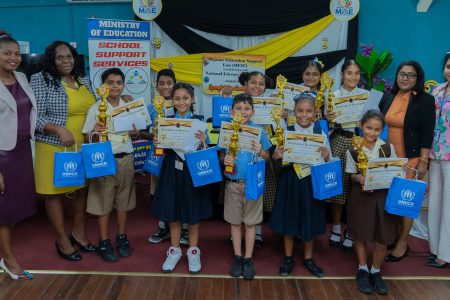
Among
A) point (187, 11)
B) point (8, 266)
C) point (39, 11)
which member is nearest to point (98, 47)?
point (187, 11)

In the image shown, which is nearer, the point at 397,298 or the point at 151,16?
the point at 397,298

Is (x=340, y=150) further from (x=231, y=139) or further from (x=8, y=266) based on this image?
(x=8, y=266)

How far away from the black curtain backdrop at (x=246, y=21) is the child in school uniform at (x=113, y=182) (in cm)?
324

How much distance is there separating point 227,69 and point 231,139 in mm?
3704

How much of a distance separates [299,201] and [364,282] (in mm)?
677

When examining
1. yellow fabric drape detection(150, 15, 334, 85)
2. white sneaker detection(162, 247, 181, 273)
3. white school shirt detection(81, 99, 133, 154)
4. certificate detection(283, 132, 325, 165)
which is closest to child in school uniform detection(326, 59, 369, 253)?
certificate detection(283, 132, 325, 165)

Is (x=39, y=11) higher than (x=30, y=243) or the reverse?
higher

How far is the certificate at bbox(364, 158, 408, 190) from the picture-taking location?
234 centimetres

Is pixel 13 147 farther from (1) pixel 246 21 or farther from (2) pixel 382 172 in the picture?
(1) pixel 246 21

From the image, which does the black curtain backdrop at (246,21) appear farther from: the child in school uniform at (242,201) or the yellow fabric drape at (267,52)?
the child in school uniform at (242,201)

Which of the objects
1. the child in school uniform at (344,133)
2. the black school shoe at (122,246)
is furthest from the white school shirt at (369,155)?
the black school shoe at (122,246)

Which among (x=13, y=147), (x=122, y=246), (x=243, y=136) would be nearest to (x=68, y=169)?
(x=13, y=147)

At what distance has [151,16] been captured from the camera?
5.68 meters

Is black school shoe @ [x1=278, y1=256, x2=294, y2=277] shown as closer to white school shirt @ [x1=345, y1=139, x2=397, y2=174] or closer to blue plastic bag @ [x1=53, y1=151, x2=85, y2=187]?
white school shirt @ [x1=345, y1=139, x2=397, y2=174]
